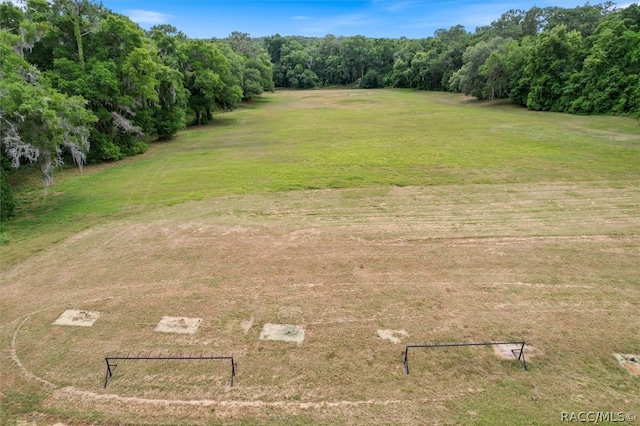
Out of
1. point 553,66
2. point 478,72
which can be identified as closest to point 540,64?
point 553,66

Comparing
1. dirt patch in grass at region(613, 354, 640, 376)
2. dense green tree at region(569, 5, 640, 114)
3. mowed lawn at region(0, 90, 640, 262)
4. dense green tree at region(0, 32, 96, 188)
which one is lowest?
dirt patch in grass at region(613, 354, 640, 376)

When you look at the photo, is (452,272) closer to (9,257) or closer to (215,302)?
(215,302)

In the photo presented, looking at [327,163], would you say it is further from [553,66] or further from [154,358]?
[553,66]

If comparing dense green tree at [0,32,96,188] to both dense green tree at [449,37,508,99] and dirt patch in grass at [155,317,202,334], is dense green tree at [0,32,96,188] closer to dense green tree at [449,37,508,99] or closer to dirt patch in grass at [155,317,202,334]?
dirt patch in grass at [155,317,202,334]

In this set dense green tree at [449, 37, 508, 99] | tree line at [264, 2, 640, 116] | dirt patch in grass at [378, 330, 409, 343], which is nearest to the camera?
dirt patch in grass at [378, 330, 409, 343]

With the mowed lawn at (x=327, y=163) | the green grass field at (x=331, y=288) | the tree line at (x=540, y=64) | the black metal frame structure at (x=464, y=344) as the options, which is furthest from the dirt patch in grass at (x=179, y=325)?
the tree line at (x=540, y=64)

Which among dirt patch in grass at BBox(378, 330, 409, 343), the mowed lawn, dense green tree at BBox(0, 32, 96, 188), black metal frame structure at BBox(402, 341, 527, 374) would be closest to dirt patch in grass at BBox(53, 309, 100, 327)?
the mowed lawn
